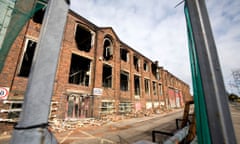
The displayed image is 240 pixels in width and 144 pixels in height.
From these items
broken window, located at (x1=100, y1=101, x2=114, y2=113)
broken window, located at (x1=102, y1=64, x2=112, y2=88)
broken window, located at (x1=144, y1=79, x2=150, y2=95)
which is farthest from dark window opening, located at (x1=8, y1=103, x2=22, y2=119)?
broken window, located at (x1=144, y1=79, x2=150, y2=95)

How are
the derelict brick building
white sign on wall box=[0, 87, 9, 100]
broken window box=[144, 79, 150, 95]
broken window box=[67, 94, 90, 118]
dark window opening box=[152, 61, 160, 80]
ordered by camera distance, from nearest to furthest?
white sign on wall box=[0, 87, 9, 100], the derelict brick building, broken window box=[67, 94, 90, 118], broken window box=[144, 79, 150, 95], dark window opening box=[152, 61, 160, 80]

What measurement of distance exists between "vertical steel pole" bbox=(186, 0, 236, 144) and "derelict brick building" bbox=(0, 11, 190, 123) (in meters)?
8.38

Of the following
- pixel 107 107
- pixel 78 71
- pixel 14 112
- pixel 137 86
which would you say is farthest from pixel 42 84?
pixel 137 86

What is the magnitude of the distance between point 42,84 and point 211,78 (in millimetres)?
1223

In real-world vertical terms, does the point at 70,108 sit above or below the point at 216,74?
below

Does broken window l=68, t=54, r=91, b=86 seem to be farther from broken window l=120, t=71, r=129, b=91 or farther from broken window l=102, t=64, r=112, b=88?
broken window l=120, t=71, r=129, b=91

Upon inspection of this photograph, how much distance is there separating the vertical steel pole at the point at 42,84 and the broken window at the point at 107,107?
33.1 feet

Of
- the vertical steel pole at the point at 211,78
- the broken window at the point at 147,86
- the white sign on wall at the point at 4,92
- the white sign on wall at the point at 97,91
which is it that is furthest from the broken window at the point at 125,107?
the vertical steel pole at the point at 211,78

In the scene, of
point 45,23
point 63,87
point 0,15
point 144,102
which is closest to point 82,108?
point 63,87

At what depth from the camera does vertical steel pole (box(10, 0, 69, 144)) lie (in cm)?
75

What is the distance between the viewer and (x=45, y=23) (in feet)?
3.18

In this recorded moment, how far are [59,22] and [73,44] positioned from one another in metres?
9.37

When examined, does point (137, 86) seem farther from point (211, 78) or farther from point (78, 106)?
point (211, 78)

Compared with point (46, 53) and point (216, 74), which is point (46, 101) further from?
point (216, 74)
